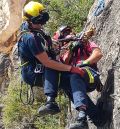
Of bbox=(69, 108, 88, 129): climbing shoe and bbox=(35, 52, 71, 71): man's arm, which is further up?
bbox=(35, 52, 71, 71): man's arm

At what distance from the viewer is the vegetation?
1440cm

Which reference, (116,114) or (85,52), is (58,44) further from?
(116,114)

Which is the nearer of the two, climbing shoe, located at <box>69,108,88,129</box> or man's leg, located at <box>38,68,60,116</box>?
climbing shoe, located at <box>69,108,88,129</box>

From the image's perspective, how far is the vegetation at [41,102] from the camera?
14.4 meters

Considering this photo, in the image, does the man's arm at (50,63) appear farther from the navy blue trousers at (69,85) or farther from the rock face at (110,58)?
the rock face at (110,58)

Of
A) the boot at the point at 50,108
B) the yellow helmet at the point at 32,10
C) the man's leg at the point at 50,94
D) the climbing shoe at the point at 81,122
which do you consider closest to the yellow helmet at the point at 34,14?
the yellow helmet at the point at 32,10

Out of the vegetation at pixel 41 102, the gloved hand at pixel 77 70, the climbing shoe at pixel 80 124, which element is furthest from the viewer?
the vegetation at pixel 41 102

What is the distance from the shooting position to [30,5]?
245 inches

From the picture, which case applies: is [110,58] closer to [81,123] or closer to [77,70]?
[77,70]

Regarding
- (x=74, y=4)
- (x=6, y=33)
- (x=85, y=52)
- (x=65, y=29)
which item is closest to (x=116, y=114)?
(x=85, y=52)

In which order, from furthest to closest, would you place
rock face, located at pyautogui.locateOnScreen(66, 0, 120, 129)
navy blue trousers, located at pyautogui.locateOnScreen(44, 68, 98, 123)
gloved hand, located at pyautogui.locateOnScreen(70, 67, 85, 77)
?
rock face, located at pyautogui.locateOnScreen(66, 0, 120, 129) → gloved hand, located at pyautogui.locateOnScreen(70, 67, 85, 77) → navy blue trousers, located at pyautogui.locateOnScreen(44, 68, 98, 123)

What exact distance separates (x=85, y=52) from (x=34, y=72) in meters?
0.84

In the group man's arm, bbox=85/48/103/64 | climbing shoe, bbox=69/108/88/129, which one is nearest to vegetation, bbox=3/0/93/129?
man's arm, bbox=85/48/103/64

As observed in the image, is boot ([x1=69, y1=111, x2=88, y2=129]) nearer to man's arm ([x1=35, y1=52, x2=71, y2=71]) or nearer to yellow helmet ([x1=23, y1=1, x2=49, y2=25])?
man's arm ([x1=35, y1=52, x2=71, y2=71])
